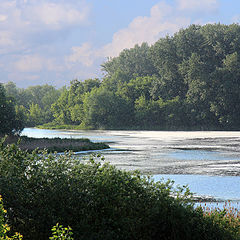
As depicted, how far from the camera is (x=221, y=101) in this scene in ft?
226

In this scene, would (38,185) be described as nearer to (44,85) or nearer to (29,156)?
(29,156)

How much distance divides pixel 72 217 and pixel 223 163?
46.8 feet

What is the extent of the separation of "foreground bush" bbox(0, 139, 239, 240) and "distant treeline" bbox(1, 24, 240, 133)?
208 feet

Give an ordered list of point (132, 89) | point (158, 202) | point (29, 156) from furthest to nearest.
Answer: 1. point (132, 89)
2. point (29, 156)
3. point (158, 202)

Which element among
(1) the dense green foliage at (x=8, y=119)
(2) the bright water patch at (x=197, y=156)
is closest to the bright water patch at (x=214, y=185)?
(2) the bright water patch at (x=197, y=156)

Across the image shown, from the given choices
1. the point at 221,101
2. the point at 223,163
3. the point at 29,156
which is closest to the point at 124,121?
the point at 221,101

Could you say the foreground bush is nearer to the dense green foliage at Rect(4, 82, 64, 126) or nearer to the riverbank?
the riverbank

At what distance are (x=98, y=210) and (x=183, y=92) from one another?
72.6 m

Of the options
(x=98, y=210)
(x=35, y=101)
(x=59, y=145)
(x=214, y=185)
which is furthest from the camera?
(x=35, y=101)

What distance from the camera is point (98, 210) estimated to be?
19.6 ft

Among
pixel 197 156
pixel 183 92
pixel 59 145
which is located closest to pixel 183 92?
pixel 183 92

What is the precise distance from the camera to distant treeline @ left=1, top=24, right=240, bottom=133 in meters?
69.3

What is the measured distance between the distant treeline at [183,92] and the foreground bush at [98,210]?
2496 inches

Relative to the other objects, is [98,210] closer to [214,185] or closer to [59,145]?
[214,185]
